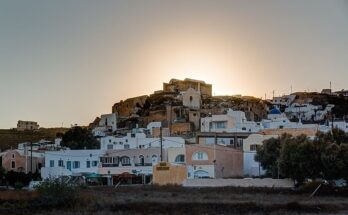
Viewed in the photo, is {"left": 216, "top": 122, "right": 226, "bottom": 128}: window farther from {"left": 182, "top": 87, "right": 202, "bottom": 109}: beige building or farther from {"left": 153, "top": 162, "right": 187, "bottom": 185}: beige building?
{"left": 153, "top": 162, "right": 187, "bottom": 185}: beige building

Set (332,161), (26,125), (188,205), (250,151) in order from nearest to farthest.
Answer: (188,205)
(332,161)
(250,151)
(26,125)

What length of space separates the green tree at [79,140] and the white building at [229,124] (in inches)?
690

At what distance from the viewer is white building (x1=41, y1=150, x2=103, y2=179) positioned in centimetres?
7406

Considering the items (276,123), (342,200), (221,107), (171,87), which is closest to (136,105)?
(171,87)

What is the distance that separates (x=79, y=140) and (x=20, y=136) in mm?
38608

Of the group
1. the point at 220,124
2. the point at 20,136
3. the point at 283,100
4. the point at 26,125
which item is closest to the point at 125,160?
the point at 220,124

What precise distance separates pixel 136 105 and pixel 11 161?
5340 centimetres

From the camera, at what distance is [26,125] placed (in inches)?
5866

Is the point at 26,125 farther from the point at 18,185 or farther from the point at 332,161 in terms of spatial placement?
the point at 332,161

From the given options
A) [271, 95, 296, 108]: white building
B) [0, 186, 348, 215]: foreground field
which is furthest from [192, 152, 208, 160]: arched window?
[271, 95, 296, 108]: white building

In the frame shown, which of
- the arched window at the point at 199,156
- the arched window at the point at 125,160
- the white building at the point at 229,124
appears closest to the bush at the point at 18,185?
the arched window at the point at 125,160

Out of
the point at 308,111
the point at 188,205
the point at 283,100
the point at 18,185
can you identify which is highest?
the point at 283,100

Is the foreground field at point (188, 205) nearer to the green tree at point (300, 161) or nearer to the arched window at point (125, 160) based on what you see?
the green tree at point (300, 161)

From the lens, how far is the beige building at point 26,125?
5768 inches
